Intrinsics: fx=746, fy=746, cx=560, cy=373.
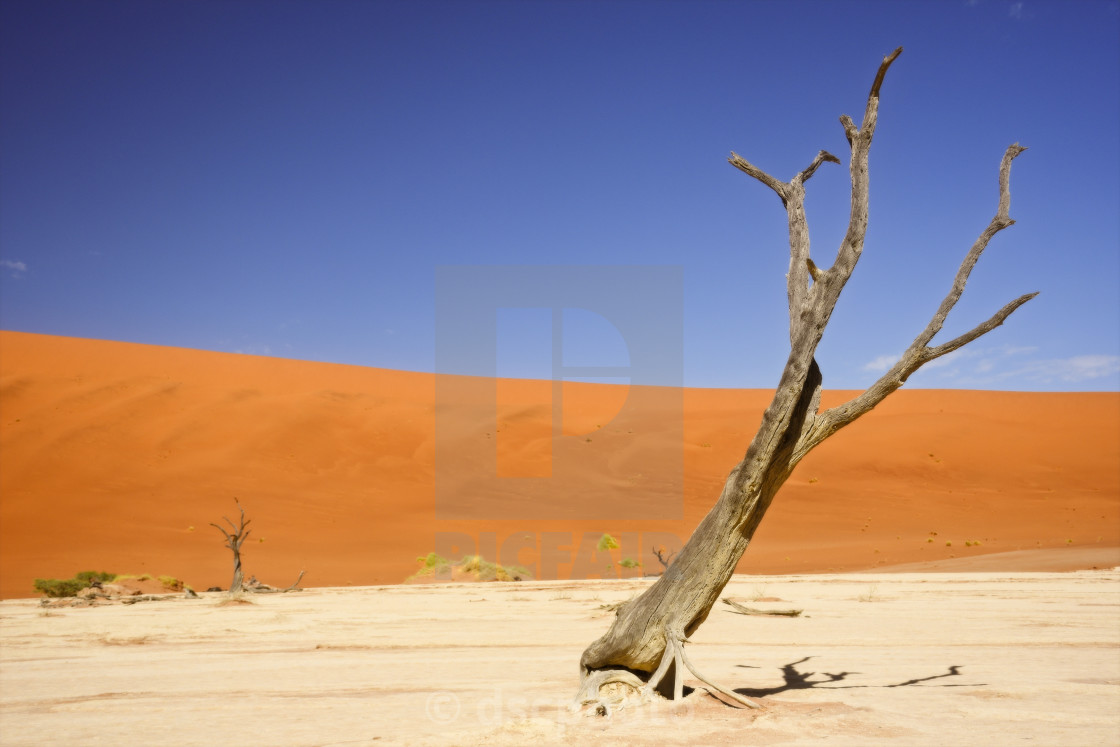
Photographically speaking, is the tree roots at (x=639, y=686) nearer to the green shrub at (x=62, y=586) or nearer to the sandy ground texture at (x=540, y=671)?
the sandy ground texture at (x=540, y=671)

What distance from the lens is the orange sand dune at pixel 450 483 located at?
2008cm

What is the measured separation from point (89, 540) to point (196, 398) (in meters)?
15.8

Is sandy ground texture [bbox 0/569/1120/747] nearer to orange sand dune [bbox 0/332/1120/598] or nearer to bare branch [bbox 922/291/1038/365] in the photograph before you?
bare branch [bbox 922/291/1038/365]

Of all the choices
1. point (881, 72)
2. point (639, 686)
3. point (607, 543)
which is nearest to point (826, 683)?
point (639, 686)

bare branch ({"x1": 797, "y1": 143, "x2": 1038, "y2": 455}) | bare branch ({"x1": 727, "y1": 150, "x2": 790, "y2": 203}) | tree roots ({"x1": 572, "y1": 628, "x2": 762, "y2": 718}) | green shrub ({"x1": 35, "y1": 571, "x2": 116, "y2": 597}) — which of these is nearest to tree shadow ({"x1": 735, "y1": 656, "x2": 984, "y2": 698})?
tree roots ({"x1": 572, "y1": 628, "x2": 762, "y2": 718})

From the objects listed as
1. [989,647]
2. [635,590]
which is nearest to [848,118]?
[989,647]

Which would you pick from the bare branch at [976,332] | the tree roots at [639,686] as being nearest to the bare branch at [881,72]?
the bare branch at [976,332]

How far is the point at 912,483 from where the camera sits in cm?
2902

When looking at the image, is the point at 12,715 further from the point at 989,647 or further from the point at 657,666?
the point at 989,647

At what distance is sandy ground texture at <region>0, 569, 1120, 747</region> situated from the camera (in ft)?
14.6

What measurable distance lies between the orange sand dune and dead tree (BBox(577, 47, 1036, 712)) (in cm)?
1328

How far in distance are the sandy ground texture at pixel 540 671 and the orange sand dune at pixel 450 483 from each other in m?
6.85

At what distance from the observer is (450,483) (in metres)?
27.9

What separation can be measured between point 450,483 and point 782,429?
24.2m
